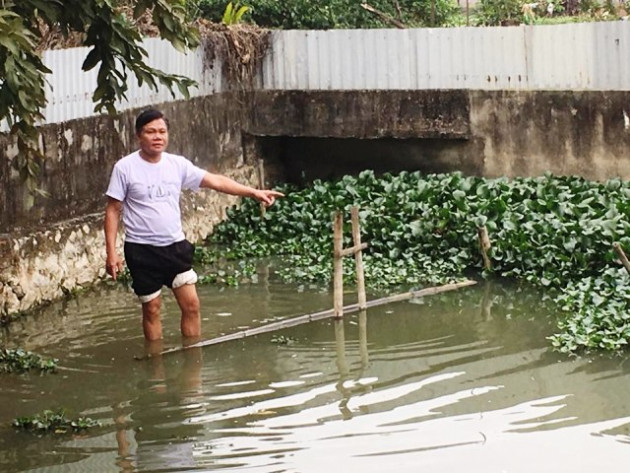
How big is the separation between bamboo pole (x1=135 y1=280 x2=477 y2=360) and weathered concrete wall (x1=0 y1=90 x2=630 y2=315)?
7.03ft

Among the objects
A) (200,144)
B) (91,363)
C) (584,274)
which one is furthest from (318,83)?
(91,363)

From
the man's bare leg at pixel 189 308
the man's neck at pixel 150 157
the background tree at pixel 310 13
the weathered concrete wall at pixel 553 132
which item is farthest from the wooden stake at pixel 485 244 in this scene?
the background tree at pixel 310 13

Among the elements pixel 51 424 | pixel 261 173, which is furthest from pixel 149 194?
pixel 261 173

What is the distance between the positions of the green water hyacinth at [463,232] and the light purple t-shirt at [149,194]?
3.00 m

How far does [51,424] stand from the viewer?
8.13 meters

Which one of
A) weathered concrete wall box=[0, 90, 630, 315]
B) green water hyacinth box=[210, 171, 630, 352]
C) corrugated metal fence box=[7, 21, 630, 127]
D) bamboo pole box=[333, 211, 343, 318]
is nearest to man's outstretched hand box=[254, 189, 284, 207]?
bamboo pole box=[333, 211, 343, 318]

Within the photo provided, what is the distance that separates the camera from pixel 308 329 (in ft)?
35.5

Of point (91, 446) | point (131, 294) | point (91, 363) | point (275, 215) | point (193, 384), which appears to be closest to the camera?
point (91, 446)

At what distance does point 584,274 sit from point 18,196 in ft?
16.9

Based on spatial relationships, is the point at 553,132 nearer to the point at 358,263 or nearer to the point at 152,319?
the point at 358,263

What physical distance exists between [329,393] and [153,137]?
7.72ft

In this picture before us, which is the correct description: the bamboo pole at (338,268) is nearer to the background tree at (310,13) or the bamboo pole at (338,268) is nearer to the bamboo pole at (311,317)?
the bamboo pole at (311,317)

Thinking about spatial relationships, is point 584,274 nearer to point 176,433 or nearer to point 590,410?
point 590,410

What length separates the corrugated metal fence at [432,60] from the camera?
1416 cm
